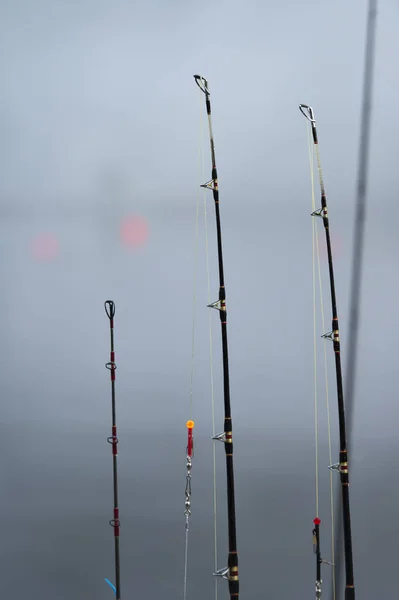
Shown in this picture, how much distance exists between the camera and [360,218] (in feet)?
17.1

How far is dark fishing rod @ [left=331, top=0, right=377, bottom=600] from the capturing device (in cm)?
515

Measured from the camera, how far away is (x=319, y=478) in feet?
16.7

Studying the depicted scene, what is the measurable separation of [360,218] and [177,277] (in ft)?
4.96

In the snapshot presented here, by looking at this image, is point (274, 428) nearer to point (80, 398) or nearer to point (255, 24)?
point (80, 398)

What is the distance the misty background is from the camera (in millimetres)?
5074

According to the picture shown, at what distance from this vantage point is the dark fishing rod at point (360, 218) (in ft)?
16.9

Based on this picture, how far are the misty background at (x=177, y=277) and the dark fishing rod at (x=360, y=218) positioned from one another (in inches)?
2.4

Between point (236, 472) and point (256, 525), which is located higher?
point (236, 472)

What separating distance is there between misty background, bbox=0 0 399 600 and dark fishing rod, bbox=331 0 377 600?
0.06 metres

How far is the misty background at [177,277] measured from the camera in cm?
507

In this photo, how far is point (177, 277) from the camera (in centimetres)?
518

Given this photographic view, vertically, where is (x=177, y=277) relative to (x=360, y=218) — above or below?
below

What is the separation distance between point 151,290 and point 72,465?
1474 millimetres

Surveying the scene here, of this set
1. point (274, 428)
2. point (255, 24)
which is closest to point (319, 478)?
point (274, 428)
